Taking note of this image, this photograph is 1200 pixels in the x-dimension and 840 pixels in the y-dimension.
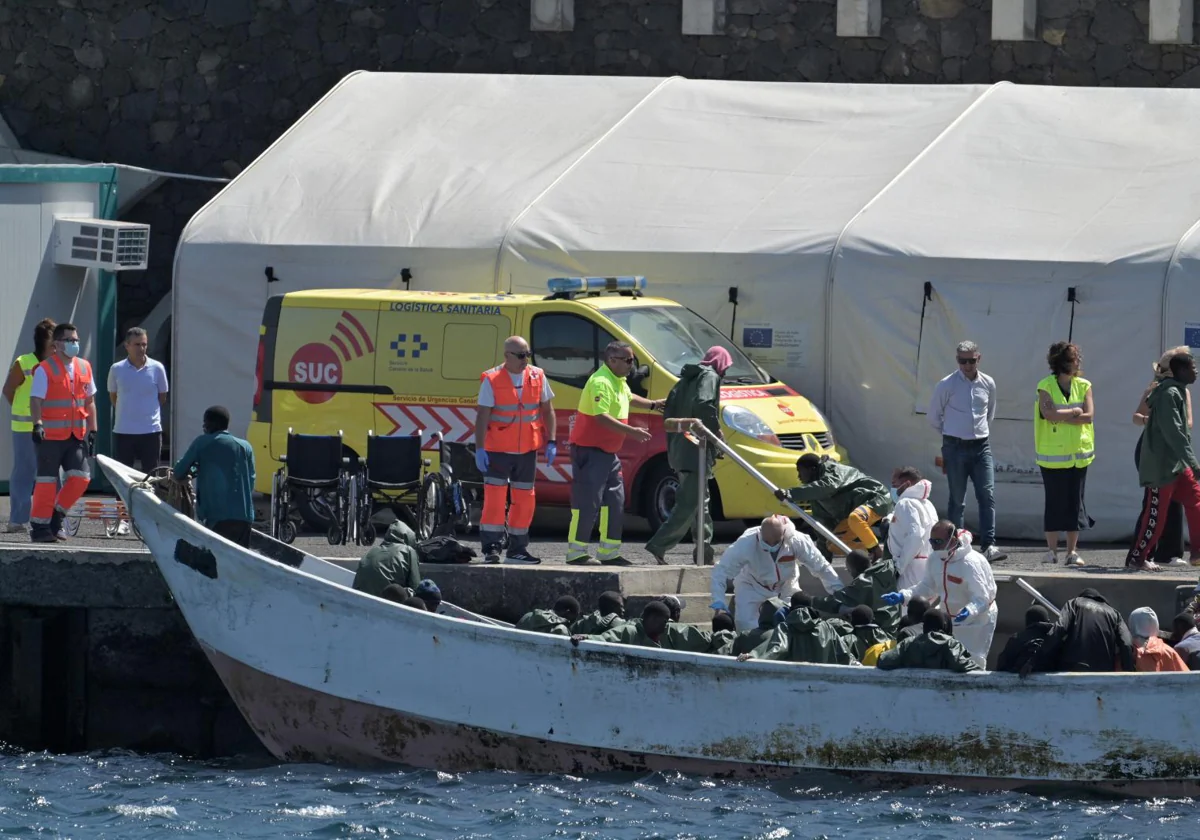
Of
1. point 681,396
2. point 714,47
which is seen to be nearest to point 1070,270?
point 681,396

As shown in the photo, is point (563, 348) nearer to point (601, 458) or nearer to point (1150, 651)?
point (601, 458)

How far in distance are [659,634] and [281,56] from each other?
10.5m

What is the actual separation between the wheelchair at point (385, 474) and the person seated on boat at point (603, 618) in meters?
2.68

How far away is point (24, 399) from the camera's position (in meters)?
17.5

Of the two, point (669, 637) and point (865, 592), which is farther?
point (865, 592)

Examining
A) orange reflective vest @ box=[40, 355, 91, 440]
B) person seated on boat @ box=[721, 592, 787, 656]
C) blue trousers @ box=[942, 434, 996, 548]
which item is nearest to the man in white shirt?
orange reflective vest @ box=[40, 355, 91, 440]

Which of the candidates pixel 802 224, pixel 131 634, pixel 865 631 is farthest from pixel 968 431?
pixel 131 634

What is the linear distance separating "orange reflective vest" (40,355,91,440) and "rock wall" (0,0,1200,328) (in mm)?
6013

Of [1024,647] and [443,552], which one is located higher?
[443,552]

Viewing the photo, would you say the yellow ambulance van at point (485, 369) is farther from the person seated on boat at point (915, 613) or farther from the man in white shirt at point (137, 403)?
the person seated on boat at point (915, 613)

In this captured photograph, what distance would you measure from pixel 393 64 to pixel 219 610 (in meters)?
9.15

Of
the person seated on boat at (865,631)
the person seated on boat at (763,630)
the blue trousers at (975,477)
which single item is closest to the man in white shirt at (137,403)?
the person seated on boat at (763,630)

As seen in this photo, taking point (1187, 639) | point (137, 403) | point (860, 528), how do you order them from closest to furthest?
point (1187, 639) < point (860, 528) < point (137, 403)

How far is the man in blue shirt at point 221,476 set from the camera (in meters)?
15.5
